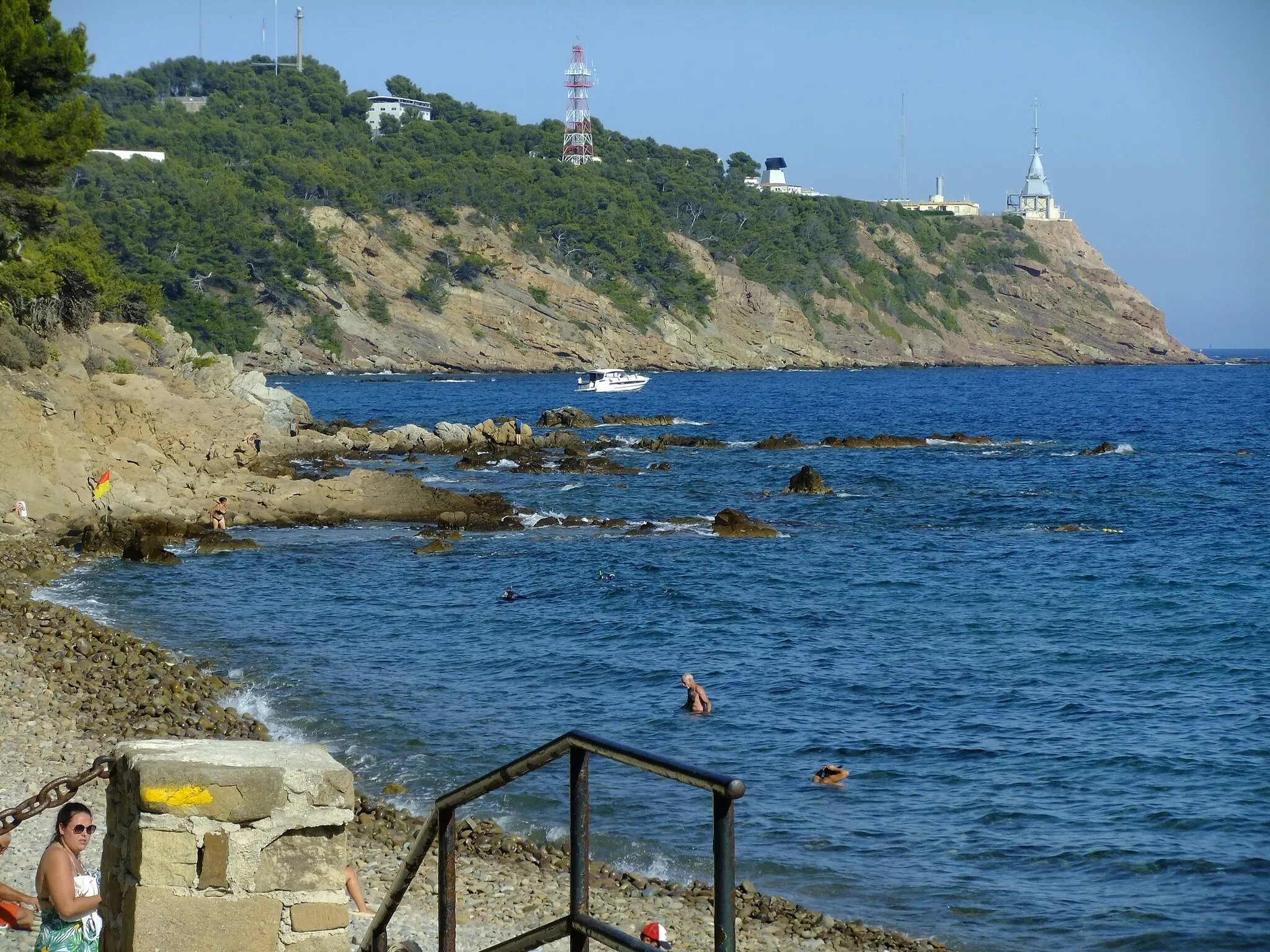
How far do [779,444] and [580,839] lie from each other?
53.4m

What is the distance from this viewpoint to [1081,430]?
2766 inches

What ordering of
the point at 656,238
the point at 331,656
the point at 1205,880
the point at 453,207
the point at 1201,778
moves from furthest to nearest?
the point at 656,238 → the point at 453,207 → the point at 331,656 → the point at 1201,778 → the point at 1205,880

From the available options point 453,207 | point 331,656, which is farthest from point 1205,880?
point 453,207

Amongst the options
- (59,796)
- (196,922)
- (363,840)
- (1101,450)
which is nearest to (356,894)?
(363,840)

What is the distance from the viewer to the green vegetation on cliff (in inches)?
4050

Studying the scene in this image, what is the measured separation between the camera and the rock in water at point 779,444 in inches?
2247

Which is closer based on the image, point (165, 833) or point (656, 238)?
point (165, 833)

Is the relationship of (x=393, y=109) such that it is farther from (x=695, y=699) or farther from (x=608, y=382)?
(x=695, y=699)

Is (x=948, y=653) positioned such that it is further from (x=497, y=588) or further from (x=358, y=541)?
(x=358, y=541)

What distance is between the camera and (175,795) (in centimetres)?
598

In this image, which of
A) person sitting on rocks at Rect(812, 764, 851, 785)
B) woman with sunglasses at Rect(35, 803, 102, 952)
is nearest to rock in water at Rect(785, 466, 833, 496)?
person sitting on rocks at Rect(812, 764, 851, 785)

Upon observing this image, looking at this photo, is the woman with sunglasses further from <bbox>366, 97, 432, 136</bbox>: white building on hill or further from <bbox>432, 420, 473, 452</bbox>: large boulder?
<bbox>366, 97, 432, 136</bbox>: white building on hill

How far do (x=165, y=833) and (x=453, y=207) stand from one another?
4945 inches

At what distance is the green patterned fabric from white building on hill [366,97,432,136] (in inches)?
6072
